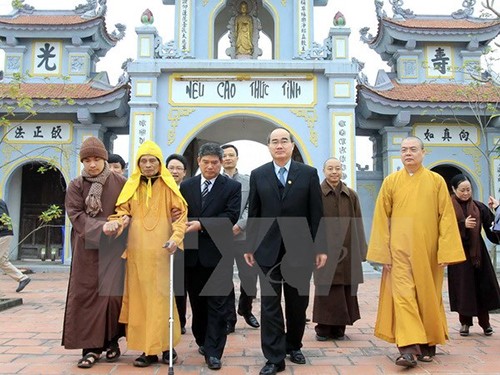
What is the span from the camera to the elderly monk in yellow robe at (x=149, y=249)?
3.51 meters

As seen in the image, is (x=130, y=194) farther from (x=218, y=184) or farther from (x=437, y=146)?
(x=437, y=146)

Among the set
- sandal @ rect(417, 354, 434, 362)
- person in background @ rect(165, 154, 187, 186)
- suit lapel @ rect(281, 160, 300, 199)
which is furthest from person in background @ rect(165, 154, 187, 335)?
sandal @ rect(417, 354, 434, 362)

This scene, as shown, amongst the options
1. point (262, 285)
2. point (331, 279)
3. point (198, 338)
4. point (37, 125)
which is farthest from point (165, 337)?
point (37, 125)

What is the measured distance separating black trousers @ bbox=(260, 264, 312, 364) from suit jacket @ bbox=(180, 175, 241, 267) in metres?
0.44

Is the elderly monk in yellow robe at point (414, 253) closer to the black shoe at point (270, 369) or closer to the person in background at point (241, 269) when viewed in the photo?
the black shoe at point (270, 369)

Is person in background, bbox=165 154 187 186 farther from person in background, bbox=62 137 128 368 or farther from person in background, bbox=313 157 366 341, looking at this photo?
person in background, bbox=313 157 366 341

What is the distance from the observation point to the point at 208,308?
3.68 m

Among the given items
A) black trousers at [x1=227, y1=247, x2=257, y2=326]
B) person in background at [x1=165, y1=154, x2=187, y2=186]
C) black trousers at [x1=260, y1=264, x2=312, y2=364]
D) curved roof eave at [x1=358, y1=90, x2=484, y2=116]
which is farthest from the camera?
curved roof eave at [x1=358, y1=90, x2=484, y2=116]

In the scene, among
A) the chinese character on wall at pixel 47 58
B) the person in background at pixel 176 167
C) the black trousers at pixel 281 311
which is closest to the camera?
the black trousers at pixel 281 311

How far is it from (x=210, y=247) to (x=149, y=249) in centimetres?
44

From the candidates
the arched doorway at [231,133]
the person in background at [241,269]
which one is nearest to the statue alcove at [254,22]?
the arched doorway at [231,133]

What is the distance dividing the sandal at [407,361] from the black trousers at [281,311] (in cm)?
70

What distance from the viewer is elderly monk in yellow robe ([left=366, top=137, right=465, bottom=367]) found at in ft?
11.7

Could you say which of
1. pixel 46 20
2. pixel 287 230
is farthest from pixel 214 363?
pixel 46 20
